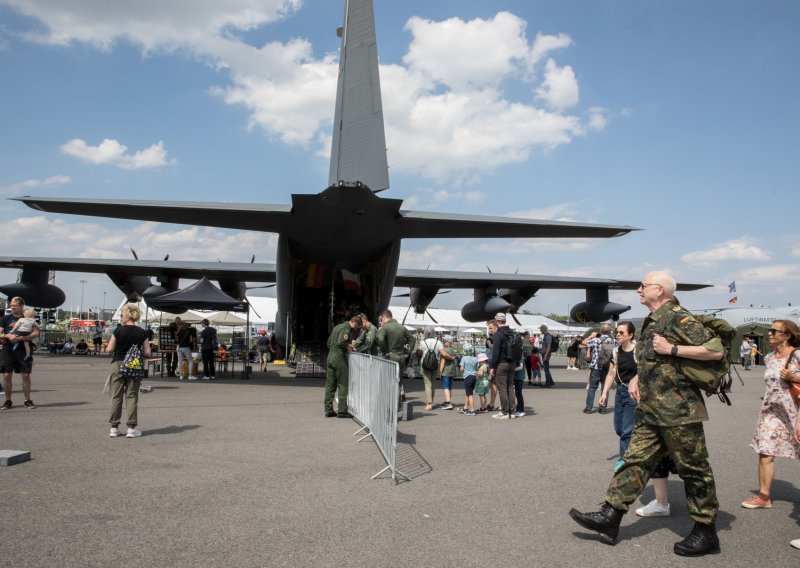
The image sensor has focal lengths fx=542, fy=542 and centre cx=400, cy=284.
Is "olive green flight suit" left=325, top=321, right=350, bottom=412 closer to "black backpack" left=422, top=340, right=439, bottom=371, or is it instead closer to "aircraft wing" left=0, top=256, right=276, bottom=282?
"black backpack" left=422, top=340, right=439, bottom=371

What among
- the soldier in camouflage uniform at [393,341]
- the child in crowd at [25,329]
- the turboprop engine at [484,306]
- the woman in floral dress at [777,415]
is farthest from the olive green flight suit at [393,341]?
the turboprop engine at [484,306]

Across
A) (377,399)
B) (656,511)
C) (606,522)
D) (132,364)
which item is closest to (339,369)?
(377,399)

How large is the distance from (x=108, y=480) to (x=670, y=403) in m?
4.64

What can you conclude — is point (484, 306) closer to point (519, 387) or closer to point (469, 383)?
point (469, 383)

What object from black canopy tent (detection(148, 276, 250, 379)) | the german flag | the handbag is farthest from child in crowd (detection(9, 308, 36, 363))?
the handbag

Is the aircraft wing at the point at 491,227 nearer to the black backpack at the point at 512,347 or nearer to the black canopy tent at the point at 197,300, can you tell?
the black backpack at the point at 512,347

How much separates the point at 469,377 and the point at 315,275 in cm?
603

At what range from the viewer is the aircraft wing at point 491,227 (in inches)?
404

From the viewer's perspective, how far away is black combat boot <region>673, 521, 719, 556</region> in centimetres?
346

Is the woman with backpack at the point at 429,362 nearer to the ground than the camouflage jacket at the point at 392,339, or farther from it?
nearer to the ground

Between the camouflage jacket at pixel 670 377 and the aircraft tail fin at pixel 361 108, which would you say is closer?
the camouflage jacket at pixel 670 377

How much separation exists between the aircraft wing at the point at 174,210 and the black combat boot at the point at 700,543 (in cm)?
822

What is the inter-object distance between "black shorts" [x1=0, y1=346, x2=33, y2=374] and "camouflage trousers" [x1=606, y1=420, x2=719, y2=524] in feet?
28.5

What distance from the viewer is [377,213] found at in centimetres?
1059
